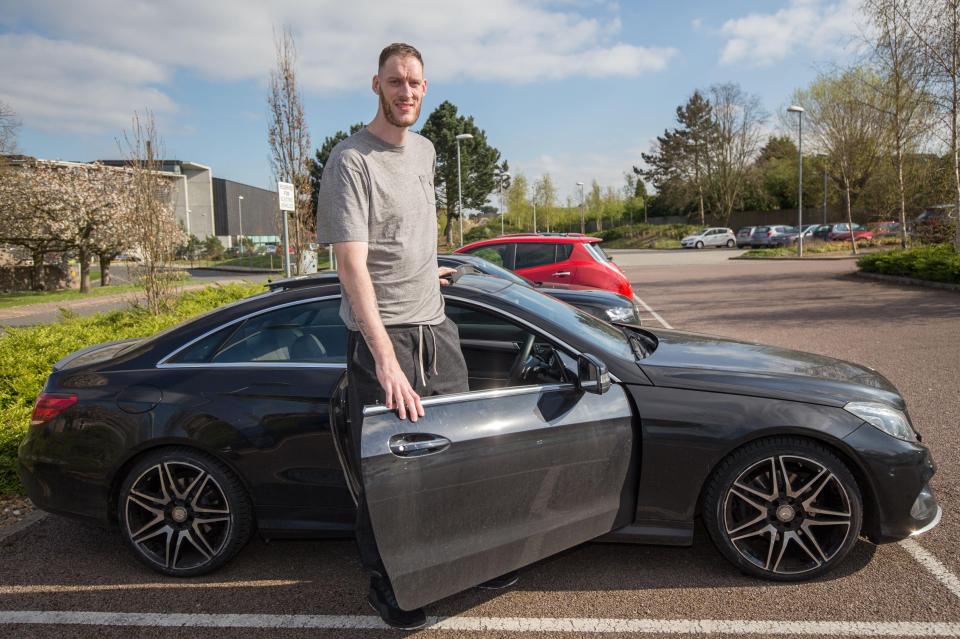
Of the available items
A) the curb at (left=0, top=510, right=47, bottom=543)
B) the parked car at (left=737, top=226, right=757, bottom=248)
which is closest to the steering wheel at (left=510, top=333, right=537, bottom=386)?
the curb at (left=0, top=510, right=47, bottom=543)

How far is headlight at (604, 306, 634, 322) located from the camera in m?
6.88

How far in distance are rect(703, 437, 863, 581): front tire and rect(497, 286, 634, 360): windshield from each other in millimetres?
725

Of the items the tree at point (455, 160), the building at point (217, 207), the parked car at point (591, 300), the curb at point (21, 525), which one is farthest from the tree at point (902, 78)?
→ the building at point (217, 207)

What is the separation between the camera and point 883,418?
9.73ft

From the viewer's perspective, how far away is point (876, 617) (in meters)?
2.72

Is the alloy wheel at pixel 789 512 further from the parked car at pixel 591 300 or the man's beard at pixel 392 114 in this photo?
the parked car at pixel 591 300

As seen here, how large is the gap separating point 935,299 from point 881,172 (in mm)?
20786

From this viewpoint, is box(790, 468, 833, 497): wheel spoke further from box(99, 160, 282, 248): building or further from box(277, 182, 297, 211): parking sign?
box(99, 160, 282, 248): building

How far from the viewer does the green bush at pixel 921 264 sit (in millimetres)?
15688

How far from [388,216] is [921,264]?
1874 centimetres

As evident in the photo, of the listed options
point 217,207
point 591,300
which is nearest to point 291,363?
point 591,300

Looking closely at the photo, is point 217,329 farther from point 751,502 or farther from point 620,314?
point 620,314

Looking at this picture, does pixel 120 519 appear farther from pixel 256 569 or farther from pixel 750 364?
pixel 750 364

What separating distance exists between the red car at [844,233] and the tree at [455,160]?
26342 mm
